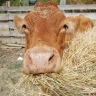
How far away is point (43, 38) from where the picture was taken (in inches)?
140

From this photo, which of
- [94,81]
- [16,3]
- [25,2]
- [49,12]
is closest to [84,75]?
[94,81]

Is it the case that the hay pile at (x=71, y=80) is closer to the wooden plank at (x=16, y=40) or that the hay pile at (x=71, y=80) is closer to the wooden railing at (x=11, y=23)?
the wooden railing at (x=11, y=23)

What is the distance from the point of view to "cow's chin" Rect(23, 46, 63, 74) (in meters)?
3.19

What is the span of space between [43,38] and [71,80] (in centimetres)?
65

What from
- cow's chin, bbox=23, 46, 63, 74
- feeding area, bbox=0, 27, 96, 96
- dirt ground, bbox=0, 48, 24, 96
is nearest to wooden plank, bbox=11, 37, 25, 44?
dirt ground, bbox=0, 48, 24, 96

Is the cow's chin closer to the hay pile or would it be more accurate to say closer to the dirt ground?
the hay pile

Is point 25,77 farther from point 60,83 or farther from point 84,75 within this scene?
point 84,75

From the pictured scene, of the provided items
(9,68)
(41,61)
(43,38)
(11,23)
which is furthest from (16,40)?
(41,61)

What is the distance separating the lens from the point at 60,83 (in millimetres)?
3152

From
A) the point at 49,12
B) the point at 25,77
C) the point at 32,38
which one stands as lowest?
the point at 25,77

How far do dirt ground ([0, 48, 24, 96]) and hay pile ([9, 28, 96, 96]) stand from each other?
2307mm

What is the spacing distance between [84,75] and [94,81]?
145mm

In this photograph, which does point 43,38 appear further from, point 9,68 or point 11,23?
point 11,23

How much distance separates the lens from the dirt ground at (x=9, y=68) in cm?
675
